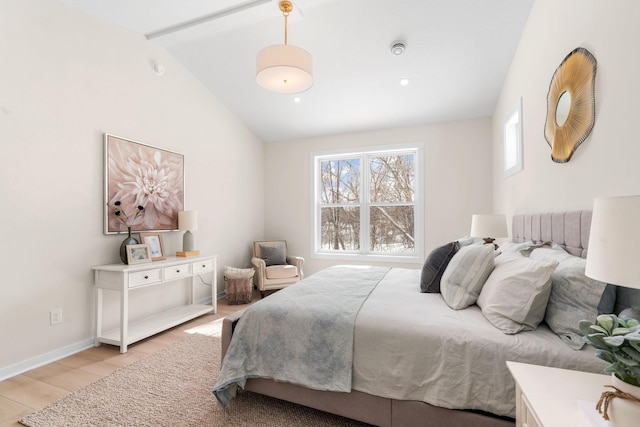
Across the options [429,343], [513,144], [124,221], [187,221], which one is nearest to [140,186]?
[124,221]

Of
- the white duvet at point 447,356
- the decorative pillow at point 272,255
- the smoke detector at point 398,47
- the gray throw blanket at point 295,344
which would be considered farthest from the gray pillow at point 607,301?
the decorative pillow at point 272,255

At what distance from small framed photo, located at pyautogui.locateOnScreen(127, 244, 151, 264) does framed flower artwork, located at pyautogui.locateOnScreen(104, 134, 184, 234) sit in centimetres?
26

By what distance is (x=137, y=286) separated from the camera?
2643 millimetres

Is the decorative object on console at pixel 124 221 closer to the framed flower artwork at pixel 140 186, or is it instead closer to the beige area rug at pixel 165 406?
the framed flower artwork at pixel 140 186

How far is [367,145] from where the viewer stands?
4578 millimetres

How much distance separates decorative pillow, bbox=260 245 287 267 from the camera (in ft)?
14.6

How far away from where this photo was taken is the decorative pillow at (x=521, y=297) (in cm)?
137

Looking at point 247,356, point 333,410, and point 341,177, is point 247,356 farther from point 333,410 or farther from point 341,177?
point 341,177

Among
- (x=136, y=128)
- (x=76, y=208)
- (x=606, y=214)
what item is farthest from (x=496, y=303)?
(x=136, y=128)

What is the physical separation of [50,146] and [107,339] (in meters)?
1.72

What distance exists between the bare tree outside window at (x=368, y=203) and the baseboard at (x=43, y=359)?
330 cm

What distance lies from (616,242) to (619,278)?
0.30 feet

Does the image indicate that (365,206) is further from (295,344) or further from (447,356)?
(447,356)

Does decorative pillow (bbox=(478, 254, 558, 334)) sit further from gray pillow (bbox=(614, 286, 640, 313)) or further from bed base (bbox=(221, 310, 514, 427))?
bed base (bbox=(221, 310, 514, 427))
